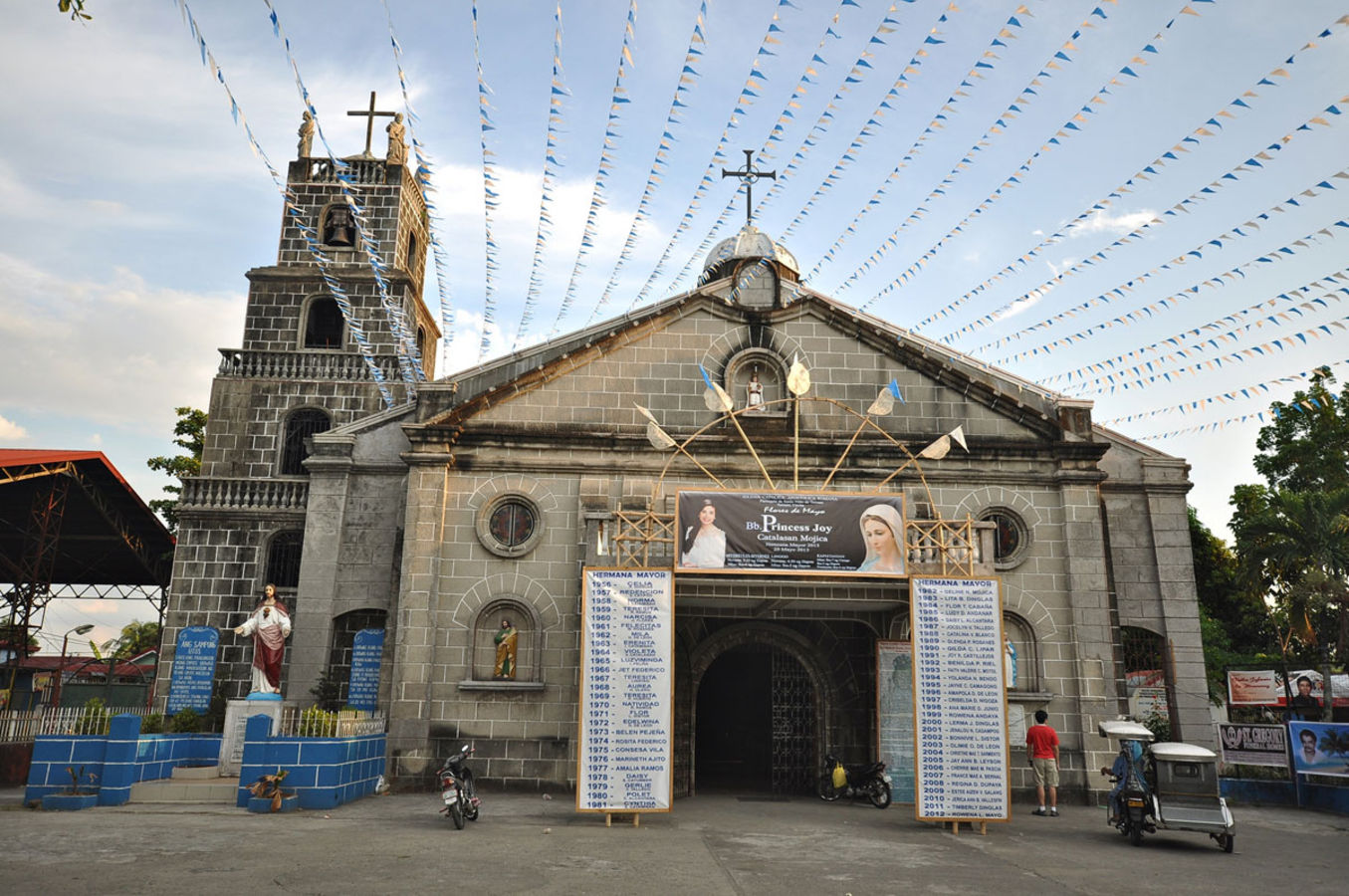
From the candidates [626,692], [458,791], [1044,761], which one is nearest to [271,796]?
[458,791]

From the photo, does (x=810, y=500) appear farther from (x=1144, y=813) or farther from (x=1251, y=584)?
(x=1251, y=584)

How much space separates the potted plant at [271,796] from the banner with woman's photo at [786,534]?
21.5ft

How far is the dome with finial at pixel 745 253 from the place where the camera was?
2555 cm

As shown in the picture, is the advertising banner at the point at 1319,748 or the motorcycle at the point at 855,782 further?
the advertising banner at the point at 1319,748

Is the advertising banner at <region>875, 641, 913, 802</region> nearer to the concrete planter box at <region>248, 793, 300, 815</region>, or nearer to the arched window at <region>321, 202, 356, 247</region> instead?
the concrete planter box at <region>248, 793, 300, 815</region>

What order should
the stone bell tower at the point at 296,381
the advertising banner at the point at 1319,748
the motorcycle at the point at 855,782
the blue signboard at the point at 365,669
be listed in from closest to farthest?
the motorcycle at the point at 855,782 < the advertising banner at the point at 1319,748 < the blue signboard at the point at 365,669 < the stone bell tower at the point at 296,381

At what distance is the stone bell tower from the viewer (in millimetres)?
21344

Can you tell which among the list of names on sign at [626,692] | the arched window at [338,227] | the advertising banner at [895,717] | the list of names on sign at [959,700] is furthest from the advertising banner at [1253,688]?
the arched window at [338,227]

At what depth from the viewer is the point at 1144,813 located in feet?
39.9

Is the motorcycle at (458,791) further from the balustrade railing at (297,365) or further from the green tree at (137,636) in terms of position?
the green tree at (137,636)

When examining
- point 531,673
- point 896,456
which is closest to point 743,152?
point 896,456

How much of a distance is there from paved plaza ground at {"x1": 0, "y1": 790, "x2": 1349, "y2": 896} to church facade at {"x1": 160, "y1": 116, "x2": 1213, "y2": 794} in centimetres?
271

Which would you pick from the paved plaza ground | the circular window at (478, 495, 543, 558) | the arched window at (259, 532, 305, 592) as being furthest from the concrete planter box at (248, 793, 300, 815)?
the arched window at (259, 532, 305, 592)

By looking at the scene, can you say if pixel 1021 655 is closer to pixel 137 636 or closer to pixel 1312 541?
pixel 1312 541
